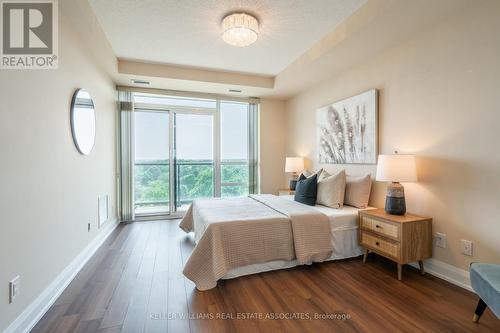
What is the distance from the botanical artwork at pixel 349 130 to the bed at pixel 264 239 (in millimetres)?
799

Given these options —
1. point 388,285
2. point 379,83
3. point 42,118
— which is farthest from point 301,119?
point 42,118

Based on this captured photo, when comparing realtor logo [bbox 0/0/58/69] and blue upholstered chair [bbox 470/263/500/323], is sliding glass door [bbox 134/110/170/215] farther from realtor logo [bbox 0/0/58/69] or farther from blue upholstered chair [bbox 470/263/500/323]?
blue upholstered chair [bbox 470/263/500/323]

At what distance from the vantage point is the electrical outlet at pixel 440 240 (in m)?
2.26

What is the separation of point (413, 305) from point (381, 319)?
0.36 meters

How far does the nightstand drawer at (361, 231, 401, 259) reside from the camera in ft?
7.39

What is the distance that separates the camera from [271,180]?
523 centimetres

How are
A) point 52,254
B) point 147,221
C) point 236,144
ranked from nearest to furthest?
point 52,254
point 147,221
point 236,144

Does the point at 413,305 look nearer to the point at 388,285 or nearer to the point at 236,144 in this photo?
the point at 388,285

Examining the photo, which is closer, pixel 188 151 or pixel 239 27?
pixel 239 27

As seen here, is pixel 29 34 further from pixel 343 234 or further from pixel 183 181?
pixel 343 234

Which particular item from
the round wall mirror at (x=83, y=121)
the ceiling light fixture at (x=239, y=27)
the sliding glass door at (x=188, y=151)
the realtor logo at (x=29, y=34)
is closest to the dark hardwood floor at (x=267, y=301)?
the round wall mirror at (x=83, y=121)

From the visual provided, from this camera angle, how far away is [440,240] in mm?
2289

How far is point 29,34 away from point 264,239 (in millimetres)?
2584

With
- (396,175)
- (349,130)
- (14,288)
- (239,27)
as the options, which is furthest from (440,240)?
(14,288)
